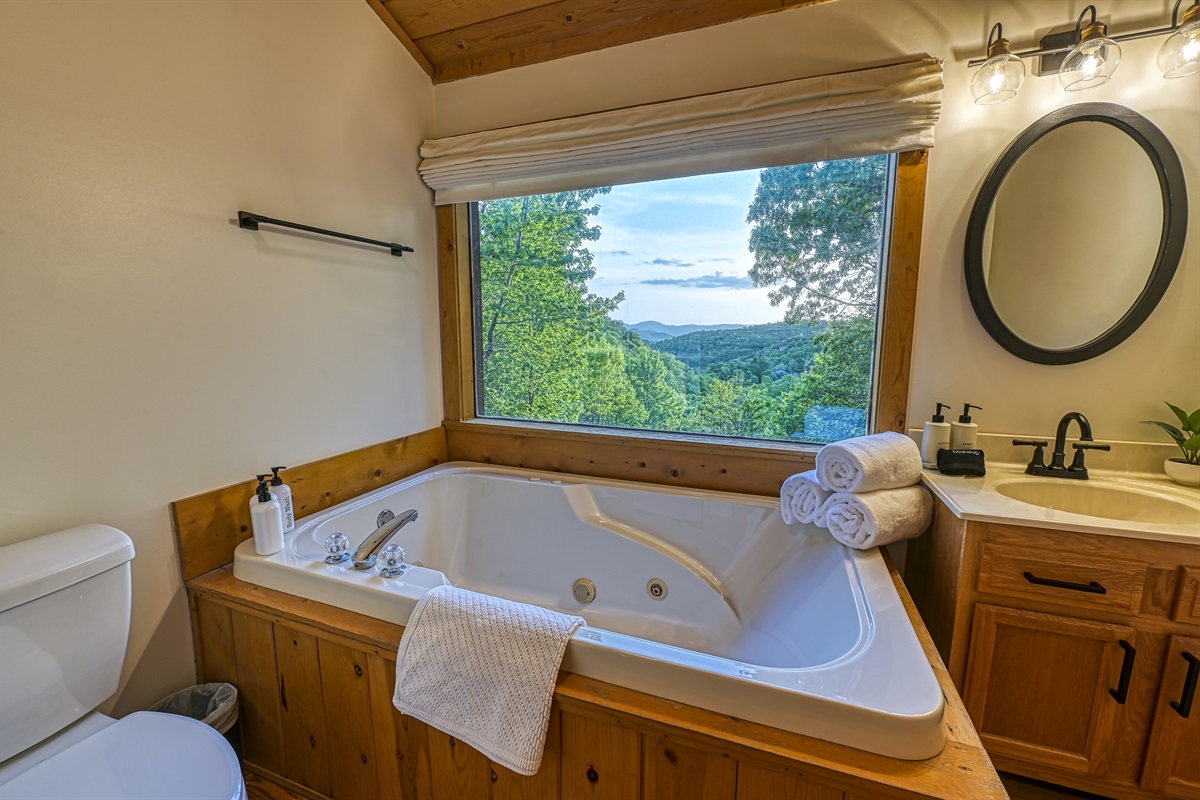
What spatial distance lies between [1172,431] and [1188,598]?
1.88ft

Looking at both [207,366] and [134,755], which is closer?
[134,755]

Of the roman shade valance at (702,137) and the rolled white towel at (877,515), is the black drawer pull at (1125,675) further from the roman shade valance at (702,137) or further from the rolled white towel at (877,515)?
the roman shade valance at (702,137)

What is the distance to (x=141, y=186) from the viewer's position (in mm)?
1246

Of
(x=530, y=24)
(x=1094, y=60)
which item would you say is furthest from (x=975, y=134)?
(x=530, y=24)

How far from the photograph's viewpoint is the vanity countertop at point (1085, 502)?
3.84 feet

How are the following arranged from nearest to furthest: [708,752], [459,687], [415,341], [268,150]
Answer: [708,752] < [459,687] < [268,150] < [415,341]

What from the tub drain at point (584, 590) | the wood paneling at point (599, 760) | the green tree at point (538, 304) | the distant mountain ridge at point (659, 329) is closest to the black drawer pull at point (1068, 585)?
the wood paneling at point (599, 760)

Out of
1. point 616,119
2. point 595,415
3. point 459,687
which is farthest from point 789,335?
point 459,687

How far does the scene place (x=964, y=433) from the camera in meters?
1.58

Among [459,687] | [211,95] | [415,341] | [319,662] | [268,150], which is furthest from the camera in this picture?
[415,341]

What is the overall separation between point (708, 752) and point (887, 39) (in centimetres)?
206

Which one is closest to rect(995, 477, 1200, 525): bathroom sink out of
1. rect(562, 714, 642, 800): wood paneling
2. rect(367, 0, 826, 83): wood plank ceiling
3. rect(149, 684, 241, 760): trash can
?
rect(562, 714, 642, 800): wood paneling

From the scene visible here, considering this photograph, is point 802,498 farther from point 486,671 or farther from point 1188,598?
point 486,671

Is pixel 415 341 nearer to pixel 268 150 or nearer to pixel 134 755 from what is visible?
pixel 268 150
